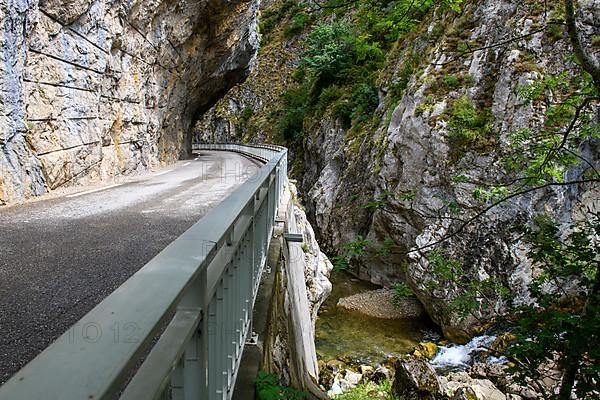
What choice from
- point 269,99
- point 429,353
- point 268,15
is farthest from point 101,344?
point 268,15

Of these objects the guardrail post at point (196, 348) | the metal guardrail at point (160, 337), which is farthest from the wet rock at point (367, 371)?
the guardrail post at point (196, 348)

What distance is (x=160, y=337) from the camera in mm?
1371

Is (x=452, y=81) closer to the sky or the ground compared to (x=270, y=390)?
closer to the sky

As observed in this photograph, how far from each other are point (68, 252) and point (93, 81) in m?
8.89

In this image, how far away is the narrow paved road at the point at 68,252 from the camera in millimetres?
2846

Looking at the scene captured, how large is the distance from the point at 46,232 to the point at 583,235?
617 cm

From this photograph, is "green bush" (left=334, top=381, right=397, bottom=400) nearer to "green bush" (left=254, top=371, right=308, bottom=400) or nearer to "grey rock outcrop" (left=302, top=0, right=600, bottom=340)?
"grey rock outcrop" (left=302, top=0, right=600, bottom=340)

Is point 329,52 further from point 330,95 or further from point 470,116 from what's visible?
point 470,116

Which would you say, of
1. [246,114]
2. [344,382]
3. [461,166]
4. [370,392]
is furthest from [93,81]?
[246,114]

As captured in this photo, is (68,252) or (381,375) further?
(381,375)

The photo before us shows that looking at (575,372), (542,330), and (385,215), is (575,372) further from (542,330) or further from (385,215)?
(385,215)

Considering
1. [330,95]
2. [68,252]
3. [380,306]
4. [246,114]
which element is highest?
[330,95]

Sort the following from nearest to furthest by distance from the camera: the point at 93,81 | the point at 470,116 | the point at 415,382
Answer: the point at 415,382, the point at 93,81, the point at 470,116

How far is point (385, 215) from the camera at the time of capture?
53.7 feet
